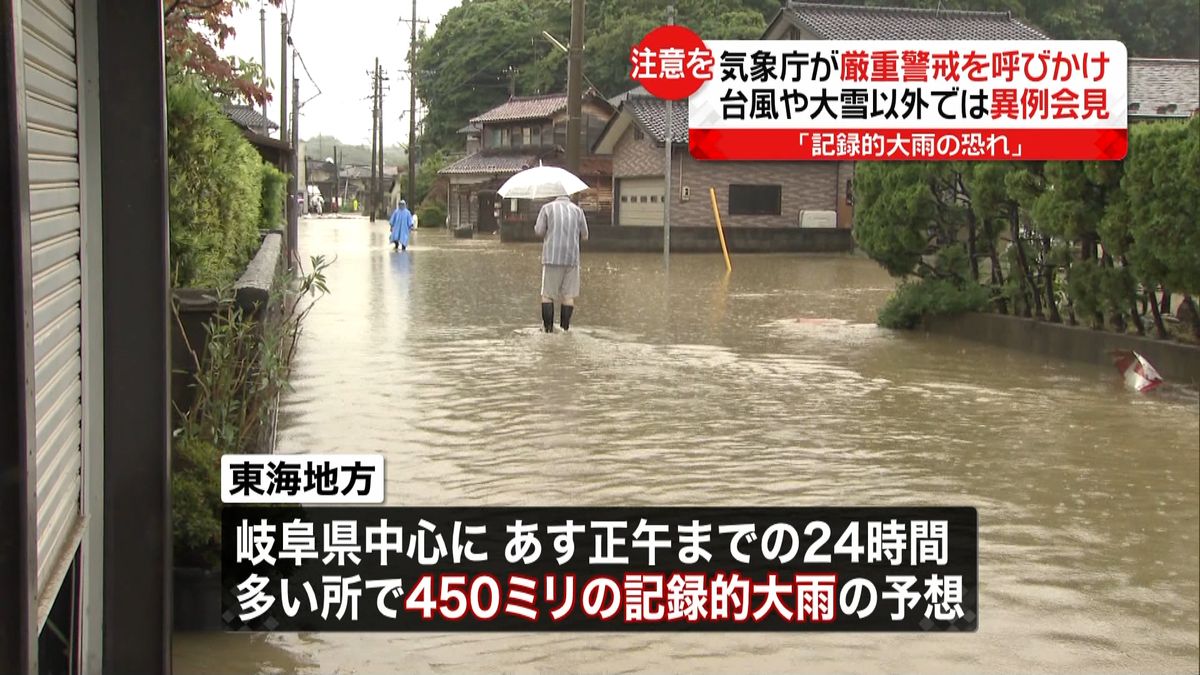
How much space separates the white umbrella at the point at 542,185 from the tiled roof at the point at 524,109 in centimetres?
3062

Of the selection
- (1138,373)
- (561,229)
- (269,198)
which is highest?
(269,198)

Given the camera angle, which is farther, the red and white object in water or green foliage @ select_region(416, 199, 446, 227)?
green foliage @ select_region(416, 199, 446, 227)

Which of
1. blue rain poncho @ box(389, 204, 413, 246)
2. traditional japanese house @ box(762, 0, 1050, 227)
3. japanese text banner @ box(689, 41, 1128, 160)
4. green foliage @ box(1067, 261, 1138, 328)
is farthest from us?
traditional japanese house @ box(762, 0, 1050, 227)

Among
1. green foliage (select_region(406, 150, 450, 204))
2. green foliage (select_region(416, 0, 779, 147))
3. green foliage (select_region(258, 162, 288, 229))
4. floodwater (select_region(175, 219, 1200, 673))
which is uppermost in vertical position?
green foliage (select_region(416, 0, 779, 147))

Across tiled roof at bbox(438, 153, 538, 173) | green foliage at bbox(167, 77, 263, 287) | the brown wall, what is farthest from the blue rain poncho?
green foliage at bbox(167, 77, 263, 287)

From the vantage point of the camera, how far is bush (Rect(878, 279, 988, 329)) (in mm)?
12117

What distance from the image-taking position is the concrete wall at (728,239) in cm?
2997

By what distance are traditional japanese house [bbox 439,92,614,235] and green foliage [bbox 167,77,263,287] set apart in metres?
31.5

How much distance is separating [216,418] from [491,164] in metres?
40.5

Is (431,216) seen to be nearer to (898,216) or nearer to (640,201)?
(640,201)

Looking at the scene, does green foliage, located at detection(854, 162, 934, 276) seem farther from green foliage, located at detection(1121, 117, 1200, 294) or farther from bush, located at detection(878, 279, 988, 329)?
green foliage, located at detection(1121, 117, 1200, 294)

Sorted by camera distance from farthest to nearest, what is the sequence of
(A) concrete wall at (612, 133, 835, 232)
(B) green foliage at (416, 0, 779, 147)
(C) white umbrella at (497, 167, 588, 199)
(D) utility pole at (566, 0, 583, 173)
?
1. (A) concrete wall at (612, 133, 835, 232)
2. (B) green foliage at (416, 0, 779, 147)
3. (D) utility pole at (566, 0, 583, 173)
4. (C) white umbrella at (497, 167, 588, 199)

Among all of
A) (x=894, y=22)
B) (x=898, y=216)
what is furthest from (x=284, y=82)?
(x=898, y=216)

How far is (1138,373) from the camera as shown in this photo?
29.6 feet
